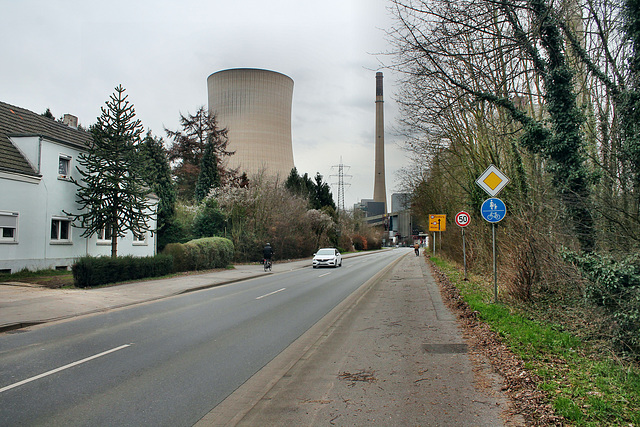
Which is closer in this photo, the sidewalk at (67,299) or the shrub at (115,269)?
the sidewalk at (67,299)

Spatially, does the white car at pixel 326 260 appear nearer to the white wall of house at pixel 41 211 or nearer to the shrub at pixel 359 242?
the white wall of house at pixel 41 211

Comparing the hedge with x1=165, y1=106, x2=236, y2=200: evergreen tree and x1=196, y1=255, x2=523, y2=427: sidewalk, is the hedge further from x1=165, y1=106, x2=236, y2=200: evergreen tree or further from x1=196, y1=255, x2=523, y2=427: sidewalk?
x1=165, y1=106, x2=236, y2=200: evergreen tree

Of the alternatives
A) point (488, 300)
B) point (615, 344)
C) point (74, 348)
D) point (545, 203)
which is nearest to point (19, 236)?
point (74, 348)

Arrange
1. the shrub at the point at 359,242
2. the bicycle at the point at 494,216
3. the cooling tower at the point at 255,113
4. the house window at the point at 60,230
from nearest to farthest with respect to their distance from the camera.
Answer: the bicycle at the point at 494,216 → the house window at the point at 60,230 → the cooling tower at the point at 255,113 → the shrub at the point at 359,242

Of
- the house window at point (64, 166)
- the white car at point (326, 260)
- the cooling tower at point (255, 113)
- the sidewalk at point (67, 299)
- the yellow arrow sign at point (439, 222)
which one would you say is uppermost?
the cooling tower at point (255, 113)

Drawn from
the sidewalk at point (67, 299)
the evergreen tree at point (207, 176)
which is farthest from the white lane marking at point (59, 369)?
the evergreen tree at point (207, 176)

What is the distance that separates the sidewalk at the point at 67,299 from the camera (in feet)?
34.3

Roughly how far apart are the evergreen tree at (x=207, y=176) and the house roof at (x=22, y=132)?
691 inches

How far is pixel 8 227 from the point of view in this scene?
19438 millimetres

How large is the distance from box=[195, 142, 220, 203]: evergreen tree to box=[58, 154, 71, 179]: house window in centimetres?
2038

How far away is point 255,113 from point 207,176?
25.7ft

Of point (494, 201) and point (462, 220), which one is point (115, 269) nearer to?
point (462, 220)

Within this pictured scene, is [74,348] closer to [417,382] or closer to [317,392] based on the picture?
[317,392]

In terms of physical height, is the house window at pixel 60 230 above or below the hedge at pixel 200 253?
above
